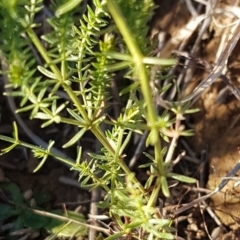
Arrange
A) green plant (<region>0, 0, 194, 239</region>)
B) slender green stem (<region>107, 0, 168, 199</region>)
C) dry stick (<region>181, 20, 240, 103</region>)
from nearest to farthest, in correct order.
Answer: slender green stem (<region>107, 0, 168, 199</region>) → green plant (<region>0, 0, 194, 239</region>) → dry stick (<region>181, 20, 240, 103</region>)

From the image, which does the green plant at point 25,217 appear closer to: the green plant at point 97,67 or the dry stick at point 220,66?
the green plant at point 97,67

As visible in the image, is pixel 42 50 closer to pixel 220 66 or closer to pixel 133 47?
pixel 133 47

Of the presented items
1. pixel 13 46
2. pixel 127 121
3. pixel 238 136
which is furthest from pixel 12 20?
pixel 238 136

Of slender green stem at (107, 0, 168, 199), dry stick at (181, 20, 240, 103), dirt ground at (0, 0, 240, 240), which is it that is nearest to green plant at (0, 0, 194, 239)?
slender green stem at (107, 0, 168, 199)

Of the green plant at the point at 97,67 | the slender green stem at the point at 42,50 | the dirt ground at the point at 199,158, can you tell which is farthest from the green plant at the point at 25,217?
the slender green stem at the point at 42,50

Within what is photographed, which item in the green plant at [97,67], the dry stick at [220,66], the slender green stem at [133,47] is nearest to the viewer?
the slender green stem at [133,47]

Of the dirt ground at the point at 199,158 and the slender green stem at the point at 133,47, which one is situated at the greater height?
the slender green stem at the point at 133,47

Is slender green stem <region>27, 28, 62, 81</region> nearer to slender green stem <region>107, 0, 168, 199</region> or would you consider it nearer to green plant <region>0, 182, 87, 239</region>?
slender green stem <region>107, 0, 168, 199</region>

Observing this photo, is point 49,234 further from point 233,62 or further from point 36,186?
point 233,62
